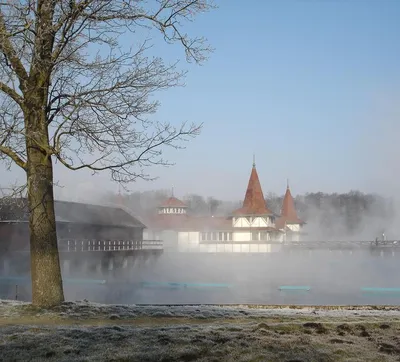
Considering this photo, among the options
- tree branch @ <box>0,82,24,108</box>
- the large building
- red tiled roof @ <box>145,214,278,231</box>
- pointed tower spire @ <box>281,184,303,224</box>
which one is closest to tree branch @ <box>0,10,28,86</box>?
tree branch @ <box>0,82,24,108</box>

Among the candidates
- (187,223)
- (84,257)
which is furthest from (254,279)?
(187,223)

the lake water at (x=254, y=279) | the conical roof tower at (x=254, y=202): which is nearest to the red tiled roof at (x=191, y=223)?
the conical roof tower at (x=254, y=202)

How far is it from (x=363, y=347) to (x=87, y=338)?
315cm

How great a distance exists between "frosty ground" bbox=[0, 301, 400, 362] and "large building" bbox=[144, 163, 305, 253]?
4306 centimetres

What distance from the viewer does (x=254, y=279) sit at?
34.1 m

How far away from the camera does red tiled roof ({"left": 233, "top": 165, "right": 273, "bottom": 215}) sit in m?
52.5

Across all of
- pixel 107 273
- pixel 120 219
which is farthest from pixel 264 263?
pixel 107 273

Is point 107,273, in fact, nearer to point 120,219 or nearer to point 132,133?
point 120,219

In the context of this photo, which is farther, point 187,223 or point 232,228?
point 187,223

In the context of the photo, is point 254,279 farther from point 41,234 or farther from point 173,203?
point 173,203

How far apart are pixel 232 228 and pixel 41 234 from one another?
43832 mm

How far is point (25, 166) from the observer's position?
9688 mm

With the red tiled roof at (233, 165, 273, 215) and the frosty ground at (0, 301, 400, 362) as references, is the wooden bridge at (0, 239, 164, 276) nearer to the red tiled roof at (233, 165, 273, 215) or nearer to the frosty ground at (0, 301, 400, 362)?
the red tiled roof at (233, 165, 273, 215)

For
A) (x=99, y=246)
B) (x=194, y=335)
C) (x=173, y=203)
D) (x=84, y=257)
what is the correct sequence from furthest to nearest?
(x=173, y=203) < (x=99, y=246) < (x=84, y=257) < (x=194, y=335)
